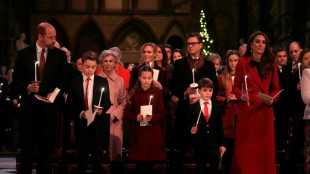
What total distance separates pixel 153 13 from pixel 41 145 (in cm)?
1412

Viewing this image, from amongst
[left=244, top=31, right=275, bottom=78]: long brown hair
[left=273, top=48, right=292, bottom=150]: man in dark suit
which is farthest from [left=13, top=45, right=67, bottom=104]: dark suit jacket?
[left=273, top=48, right=292, bottom=150]: man in dark suit

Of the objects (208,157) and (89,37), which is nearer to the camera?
(208,157)

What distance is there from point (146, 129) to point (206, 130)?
2.48 ft

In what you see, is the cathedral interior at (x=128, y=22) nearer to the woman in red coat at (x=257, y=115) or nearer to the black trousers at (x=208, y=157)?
the black trousers at (x=208, y=157)

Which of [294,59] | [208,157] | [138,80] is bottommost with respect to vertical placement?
[208,157]

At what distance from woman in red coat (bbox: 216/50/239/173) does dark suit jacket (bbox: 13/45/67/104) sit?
7.38ft

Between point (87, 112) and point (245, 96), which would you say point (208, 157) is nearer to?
point (245, 96)

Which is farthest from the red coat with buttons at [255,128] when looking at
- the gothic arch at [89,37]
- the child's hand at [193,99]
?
the gothic arch at [89,37]

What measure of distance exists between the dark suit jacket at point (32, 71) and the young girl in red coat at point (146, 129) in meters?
1.04

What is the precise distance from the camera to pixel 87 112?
6.37 meters

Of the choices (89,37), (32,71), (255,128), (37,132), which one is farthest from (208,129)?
(89,37)

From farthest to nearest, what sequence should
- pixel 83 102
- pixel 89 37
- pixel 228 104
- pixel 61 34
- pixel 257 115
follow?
1. pixel 89 37
2. pixel 61 34
3. pixel 228 104
4. pixel 83 102
5. pixel 257 115

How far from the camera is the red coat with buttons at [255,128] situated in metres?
6.13

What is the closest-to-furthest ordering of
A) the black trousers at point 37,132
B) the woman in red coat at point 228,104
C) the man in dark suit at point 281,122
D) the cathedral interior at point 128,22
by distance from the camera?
the black trousers at point 37,132
the woman in red coat at point 228,104
the man in dark suit at point 281,122
the cathedral interior at point 128,22
